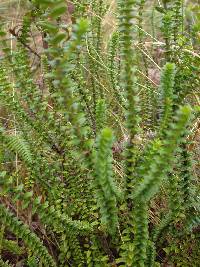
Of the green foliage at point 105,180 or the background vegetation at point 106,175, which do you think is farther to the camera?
the background vegetation at point 106,175

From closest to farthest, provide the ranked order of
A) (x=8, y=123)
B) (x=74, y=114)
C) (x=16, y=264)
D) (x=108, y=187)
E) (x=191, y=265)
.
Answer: (x=74, y=114)
(x=108, y=187)
(x=191, y=265)
(x=16, y=264)
(x=8, y=123)

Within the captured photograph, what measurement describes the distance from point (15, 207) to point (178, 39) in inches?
49.3

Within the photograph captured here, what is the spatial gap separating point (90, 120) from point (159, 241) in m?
0.76

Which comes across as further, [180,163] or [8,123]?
[8,123]

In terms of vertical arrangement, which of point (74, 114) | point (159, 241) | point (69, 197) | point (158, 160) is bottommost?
point (159, 241)

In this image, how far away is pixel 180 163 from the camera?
2.03 meters

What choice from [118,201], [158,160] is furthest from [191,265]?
[158,160]

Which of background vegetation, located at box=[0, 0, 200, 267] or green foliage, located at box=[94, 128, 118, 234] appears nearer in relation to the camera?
green foliage, located at box=[94, 128, 118, 234]

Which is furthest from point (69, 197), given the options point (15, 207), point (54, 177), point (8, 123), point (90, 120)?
point (8, 123)

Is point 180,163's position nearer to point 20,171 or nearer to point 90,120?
point 90,120

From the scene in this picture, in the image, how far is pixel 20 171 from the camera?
8.83ft

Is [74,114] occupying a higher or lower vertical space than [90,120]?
higher

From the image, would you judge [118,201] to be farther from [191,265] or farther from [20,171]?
[20,171]

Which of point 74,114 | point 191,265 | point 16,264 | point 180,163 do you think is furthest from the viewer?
point 16,264
